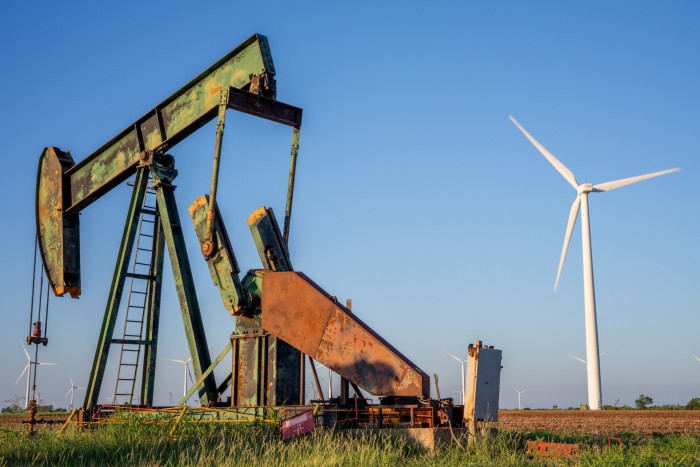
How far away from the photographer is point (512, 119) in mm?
34500

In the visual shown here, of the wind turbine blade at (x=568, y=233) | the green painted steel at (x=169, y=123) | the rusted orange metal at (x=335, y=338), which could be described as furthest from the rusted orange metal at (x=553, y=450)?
the wind turbine blade at (x=568, y=233)

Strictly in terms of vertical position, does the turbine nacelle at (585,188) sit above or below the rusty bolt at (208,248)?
above

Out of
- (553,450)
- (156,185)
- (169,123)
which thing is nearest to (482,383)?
(553,450)

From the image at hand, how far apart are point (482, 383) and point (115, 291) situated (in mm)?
6441

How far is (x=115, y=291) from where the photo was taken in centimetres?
1362

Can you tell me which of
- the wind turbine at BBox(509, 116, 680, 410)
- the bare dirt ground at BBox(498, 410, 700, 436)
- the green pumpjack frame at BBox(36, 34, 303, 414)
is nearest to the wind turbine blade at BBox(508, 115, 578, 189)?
the wind turbine at BBox(509, 116, 680, 410)

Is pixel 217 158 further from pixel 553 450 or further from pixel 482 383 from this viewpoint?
pixel 553 450

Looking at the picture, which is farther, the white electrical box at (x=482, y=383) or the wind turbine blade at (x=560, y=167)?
the wind turbine blade at (x=560, y=167)

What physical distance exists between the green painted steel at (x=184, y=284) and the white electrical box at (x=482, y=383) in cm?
412

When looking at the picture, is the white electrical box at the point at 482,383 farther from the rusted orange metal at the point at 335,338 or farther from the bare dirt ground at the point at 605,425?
the bare dirt ground at the point at 605,425

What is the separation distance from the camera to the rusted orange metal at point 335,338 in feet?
34.2

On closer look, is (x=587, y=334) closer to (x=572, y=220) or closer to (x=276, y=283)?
(x=572, y=220)

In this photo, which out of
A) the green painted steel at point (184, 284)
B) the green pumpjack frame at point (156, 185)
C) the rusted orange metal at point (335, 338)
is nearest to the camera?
the rusted orange metal at point (335, 338)

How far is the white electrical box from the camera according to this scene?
10.2m
